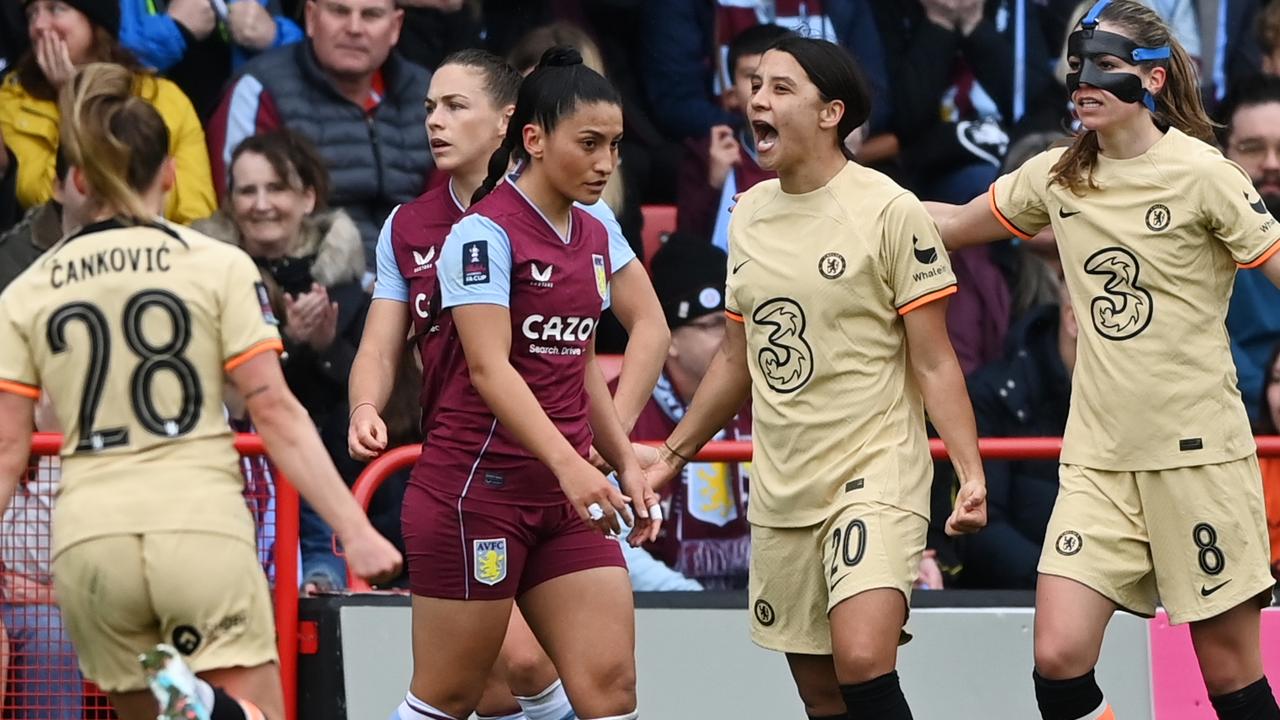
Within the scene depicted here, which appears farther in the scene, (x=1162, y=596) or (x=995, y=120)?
(x=995, y=120)

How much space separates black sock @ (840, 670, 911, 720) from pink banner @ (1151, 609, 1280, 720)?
2.14m

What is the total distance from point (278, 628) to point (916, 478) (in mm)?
2645

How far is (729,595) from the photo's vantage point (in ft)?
25.6

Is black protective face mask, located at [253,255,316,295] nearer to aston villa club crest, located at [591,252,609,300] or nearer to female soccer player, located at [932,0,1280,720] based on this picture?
aston villa club crest, located at [591,252,609,300]

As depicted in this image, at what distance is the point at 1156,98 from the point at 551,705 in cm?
260

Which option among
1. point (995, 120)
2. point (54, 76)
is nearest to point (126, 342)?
point (54, 76)

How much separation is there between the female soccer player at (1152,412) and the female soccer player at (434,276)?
4.37 ft

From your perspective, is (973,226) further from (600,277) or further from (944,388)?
(600,277)

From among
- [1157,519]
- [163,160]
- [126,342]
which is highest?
[163,160]

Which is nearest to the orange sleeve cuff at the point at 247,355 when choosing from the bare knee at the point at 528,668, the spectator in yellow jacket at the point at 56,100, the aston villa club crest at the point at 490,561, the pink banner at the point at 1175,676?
the aston villa club crest at the point at 490,561

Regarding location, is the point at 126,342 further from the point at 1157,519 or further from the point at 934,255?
the point at 1157,519

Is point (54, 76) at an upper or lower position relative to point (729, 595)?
upper

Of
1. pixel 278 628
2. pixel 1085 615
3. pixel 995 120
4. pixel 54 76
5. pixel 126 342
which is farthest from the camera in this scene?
pixel 995 120

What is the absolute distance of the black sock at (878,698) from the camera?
5.73 m
